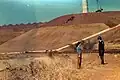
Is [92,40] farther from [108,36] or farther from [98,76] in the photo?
[98,76]

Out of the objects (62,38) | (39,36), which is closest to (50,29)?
(39,36)

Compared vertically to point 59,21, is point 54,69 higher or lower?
lower

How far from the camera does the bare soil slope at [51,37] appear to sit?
44969 millimetres

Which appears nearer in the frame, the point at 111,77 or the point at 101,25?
the point at 111,77

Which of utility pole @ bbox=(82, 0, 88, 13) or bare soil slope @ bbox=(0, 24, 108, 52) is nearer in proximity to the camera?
bare soil slope @ bbox=(0, 24, 108, 52)

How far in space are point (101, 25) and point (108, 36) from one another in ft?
A: 34.9

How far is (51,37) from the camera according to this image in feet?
159

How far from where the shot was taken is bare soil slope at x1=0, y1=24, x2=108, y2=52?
1770 inches

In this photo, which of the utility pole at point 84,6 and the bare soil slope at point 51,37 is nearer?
the bare soil slope at point 51,37

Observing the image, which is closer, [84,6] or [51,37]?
[51,37]

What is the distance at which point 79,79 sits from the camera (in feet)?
51.8

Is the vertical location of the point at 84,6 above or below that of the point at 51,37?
above

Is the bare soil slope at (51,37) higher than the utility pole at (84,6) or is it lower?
lower

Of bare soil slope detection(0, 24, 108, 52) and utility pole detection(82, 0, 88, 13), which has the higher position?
utility pole detection(82, 0, 88, 13)
